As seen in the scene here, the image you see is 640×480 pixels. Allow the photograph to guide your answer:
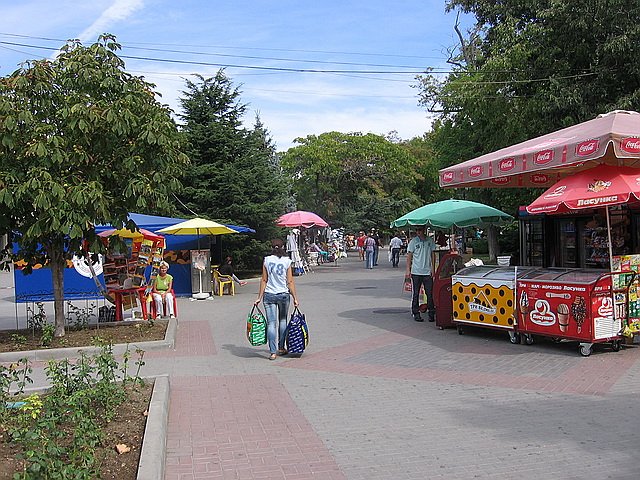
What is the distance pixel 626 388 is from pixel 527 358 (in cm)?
189

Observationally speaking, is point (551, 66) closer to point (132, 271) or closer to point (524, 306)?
point (524, 306)

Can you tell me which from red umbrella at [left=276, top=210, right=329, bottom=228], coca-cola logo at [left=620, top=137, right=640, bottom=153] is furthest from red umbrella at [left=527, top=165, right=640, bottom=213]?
red umbrella at [left=276, top=210, right=329, bottom=228]

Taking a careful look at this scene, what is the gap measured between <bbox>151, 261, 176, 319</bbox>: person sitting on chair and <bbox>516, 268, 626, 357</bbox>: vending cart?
7.28 m

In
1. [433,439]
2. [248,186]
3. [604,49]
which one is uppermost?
[604,49]

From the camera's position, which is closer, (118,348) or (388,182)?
(118,348)

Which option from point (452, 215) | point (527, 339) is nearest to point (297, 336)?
point (527, 339)

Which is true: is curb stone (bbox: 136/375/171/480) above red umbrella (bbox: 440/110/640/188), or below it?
below

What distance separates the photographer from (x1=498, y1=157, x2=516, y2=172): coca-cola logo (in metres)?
10.4

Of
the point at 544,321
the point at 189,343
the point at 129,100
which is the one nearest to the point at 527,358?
the point at 544,321

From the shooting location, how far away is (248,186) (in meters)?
25.8

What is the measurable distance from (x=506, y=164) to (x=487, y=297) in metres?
2.16

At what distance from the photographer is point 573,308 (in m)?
9.27

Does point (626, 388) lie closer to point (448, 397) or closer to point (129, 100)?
point (448, 397)

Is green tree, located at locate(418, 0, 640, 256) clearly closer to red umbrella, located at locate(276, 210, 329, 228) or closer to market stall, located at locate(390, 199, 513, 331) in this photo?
market stall, located at locate(390, 199, 513, 331)
